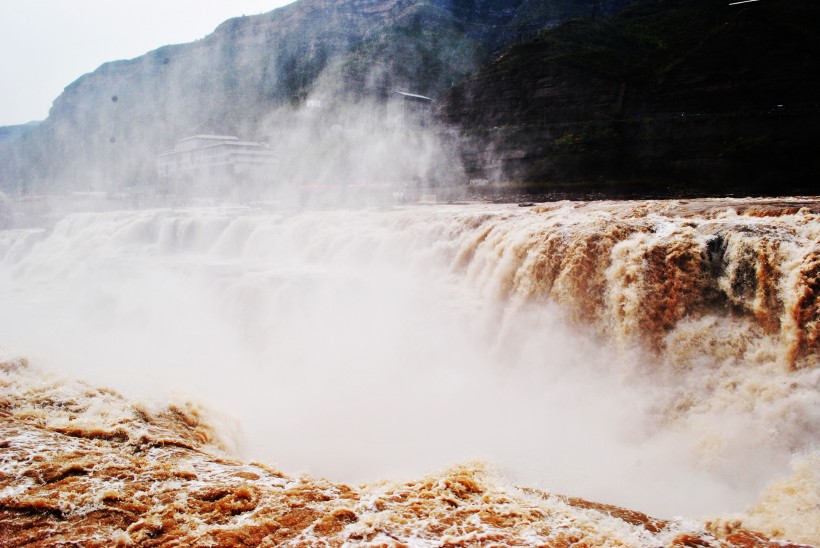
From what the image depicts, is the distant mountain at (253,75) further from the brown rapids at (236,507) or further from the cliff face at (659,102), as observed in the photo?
the brown rapids at (236,507)

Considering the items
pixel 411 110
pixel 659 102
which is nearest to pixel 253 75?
pixel 411 110

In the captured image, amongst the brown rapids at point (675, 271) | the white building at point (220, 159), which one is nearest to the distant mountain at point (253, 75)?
the white building at point (220, 159)

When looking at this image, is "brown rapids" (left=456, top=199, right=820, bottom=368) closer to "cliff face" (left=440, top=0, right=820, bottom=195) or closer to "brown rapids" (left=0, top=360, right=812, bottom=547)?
"brown rapids" (left=0, top=360, right=812, bottom=547)

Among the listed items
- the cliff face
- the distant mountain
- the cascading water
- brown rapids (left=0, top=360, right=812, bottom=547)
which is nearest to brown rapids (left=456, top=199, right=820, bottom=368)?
the cascading water

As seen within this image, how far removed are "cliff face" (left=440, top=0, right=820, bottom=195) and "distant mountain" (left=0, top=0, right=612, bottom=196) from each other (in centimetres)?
1303

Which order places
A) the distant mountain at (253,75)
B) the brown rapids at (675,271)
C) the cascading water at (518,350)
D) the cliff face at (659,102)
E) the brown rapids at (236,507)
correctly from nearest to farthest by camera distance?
1. the brown rapids at (236,507)
2. the cascading water at (518,350)
3. the brown rapids at (675,271)
4. the cliff face at (659,102)
5. the distant mountain at (253,75)

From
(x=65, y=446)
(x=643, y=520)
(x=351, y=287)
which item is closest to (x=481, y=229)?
(x=351, y=287)

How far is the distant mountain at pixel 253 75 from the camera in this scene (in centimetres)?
4334

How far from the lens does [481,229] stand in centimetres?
1023

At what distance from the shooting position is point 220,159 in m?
34.7

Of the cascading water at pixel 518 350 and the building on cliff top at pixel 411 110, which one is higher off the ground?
the building on cliff top at pixel 411 110

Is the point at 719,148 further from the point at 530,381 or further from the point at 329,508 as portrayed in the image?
→ the point at 329,508

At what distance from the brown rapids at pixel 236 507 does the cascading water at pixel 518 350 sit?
3.98 ft

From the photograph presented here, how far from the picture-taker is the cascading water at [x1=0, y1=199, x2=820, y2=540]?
496 cm
